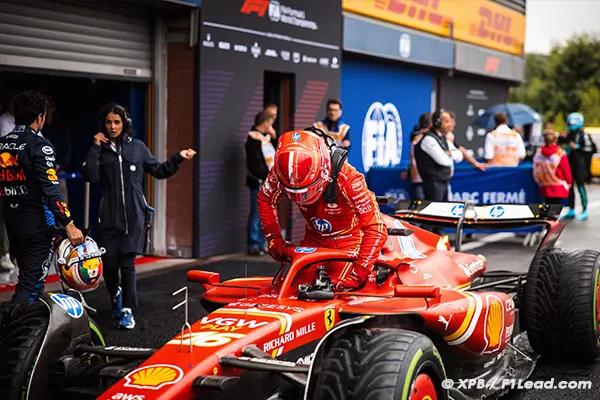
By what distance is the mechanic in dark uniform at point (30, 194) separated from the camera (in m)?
6.64

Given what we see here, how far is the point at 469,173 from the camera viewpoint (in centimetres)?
1386

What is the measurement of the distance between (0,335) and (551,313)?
11.8ft

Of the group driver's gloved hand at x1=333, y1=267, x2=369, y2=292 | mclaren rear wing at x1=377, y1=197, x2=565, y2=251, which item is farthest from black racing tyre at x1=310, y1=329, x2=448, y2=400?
mclaren rear wing at x1=377, y1=197, x2=565, y2=251

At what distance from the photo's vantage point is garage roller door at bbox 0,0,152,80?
956 centimetres

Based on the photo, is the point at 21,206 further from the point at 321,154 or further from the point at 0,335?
the point at 321,154

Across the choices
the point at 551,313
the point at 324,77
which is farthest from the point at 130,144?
the point at 324,77

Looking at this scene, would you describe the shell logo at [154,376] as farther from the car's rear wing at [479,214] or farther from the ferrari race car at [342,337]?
the car's rear wing at [479,214]

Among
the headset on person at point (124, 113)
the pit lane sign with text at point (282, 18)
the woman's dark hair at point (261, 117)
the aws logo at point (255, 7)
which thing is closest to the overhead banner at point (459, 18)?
the pit lane sign with text at point (282, 18)

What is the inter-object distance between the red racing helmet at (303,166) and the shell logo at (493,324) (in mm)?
1226

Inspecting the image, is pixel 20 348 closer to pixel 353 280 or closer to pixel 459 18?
pixel 353 280

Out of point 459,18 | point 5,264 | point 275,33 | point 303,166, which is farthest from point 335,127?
point 459,18

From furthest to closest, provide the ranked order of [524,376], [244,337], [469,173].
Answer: [469,173] → [524,376] → [244,337]

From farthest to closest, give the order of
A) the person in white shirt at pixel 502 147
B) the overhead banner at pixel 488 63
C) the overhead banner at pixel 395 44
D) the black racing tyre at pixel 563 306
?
the overhead banner at pixel 488 63 → the overhead banner at pixel 395 44 → the person in white shirt at pixel 502 147 → the black racing tyre at pixel 563 306

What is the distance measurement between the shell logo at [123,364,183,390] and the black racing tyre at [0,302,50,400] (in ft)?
2.65
